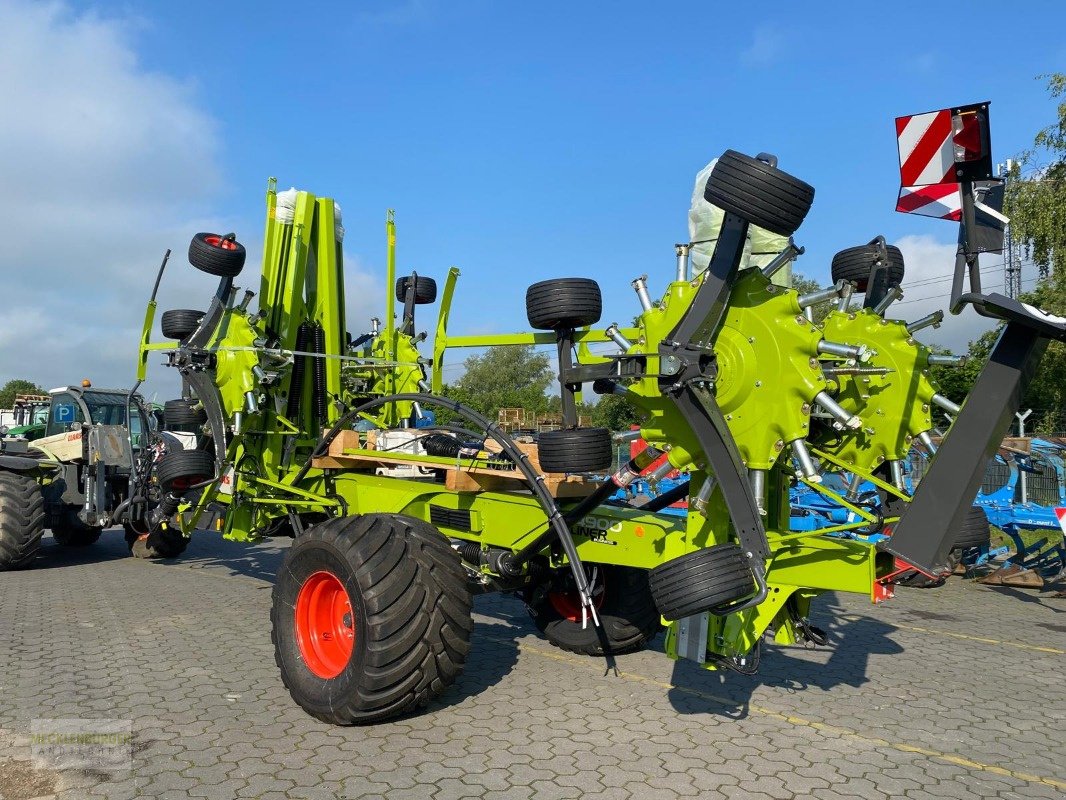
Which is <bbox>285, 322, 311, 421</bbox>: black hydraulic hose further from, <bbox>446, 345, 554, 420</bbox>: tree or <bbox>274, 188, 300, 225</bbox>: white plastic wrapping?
<bbox>446, 345, 554, 420</bbox>: tree

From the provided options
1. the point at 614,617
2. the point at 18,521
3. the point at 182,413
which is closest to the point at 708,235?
the point at 614,617

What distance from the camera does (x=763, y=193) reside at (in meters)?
3.76

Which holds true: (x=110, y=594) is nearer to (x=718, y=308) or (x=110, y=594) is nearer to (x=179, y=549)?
(x=179, y=549)

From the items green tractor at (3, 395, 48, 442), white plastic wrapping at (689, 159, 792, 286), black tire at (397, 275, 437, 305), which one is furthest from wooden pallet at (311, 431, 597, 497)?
green tractor at (3, 395, 48, 442)

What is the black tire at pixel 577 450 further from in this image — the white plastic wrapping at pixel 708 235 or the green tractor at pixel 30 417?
the green tractor at pixel 30 417

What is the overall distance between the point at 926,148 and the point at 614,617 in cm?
393

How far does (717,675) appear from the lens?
598 centimetres

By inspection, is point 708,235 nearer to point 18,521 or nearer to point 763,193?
point 763,193

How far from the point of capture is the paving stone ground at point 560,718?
4180mm

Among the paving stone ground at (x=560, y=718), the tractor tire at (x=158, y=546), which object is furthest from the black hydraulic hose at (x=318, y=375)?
the tractor tire at (x=158, y=546)

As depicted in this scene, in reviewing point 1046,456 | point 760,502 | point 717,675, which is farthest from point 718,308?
point 1046,456

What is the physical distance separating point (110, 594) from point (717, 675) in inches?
250

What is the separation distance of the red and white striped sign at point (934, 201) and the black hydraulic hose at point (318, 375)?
5466 millimetres

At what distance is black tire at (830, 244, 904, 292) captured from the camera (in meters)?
6.43
